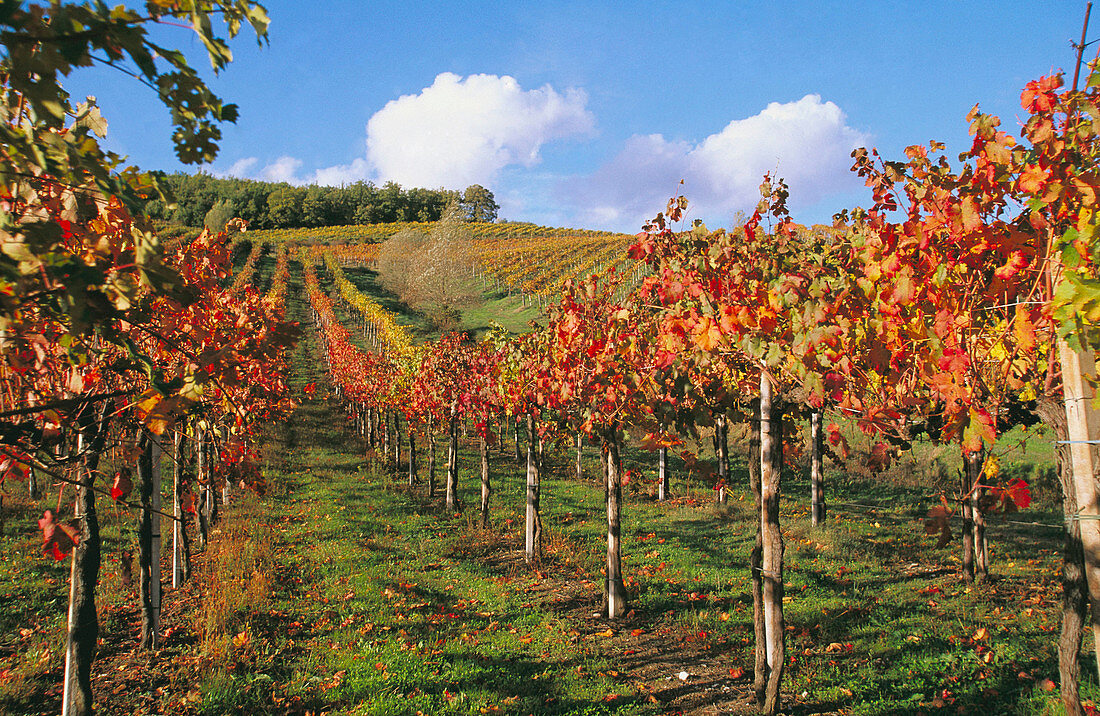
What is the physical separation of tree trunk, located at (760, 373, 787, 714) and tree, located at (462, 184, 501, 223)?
134 m

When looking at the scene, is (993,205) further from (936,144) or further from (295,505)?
(295,505)

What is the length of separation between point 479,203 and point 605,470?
139 m

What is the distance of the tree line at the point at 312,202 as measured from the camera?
353ft

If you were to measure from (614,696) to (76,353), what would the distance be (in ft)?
18.8

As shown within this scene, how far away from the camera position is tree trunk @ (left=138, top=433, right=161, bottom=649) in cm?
704

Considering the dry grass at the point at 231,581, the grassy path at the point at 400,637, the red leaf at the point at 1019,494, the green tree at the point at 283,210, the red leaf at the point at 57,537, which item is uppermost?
the green tree at the point at 283,210

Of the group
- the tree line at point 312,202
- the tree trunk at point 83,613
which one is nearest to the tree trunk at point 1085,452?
the tree trunk at point 83,613

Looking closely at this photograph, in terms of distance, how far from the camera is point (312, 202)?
379 ft

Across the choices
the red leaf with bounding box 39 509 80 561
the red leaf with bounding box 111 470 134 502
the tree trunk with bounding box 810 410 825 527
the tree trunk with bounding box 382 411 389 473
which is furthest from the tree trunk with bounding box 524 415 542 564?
the tree trunk with bounding box 382 411 389 473

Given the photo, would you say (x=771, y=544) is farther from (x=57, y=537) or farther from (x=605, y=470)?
(x=57, y=537)

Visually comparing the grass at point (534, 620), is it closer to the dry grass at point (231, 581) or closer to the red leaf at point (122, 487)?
the dry grass at point (231, 581)

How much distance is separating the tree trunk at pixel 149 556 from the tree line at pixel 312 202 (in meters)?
98.7

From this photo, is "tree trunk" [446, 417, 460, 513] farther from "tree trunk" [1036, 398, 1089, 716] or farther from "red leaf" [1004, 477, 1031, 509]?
"red leaf" [1004, 477, 1031, 509]

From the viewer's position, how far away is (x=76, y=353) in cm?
267
